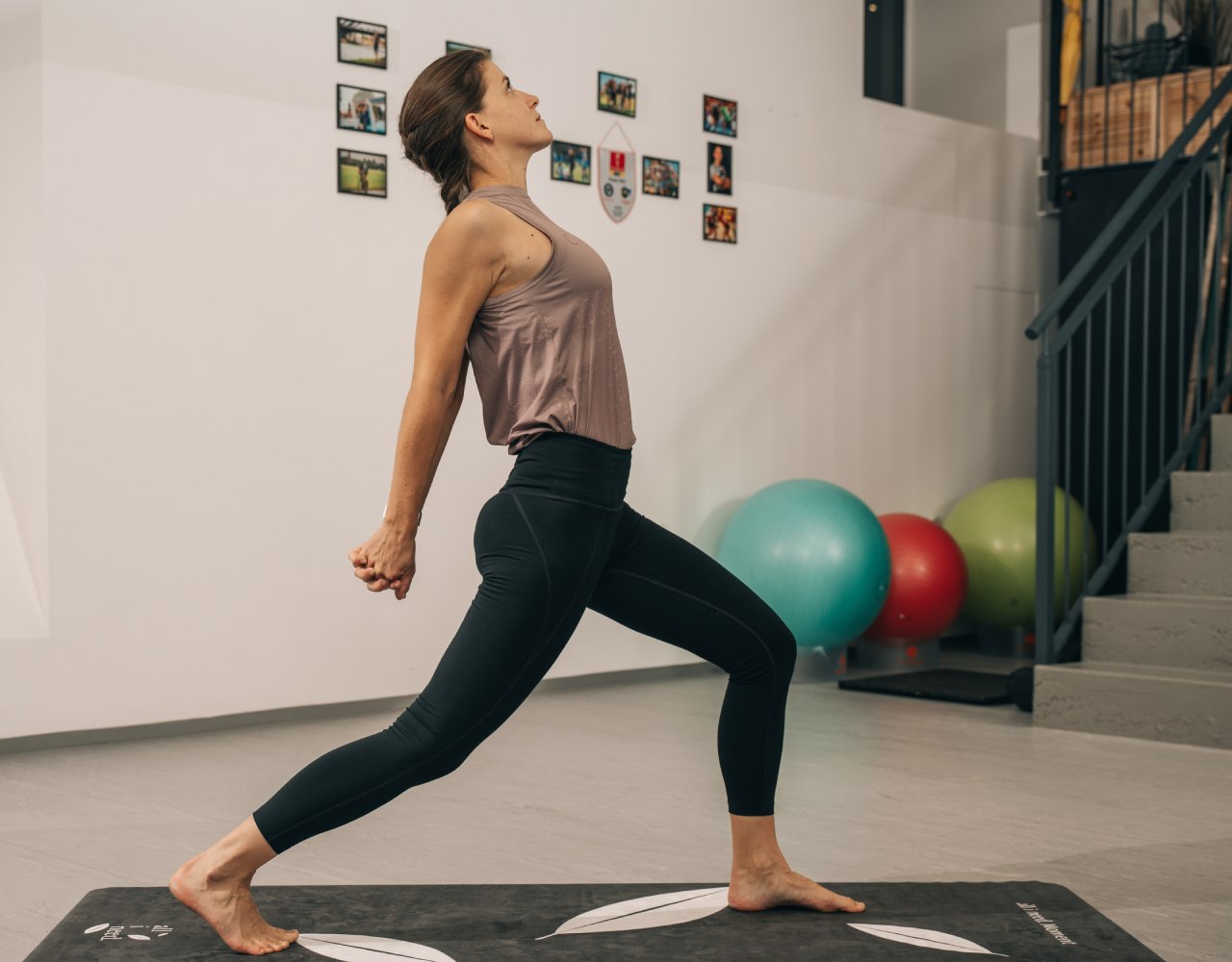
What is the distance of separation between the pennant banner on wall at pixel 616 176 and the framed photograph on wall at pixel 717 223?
373 mm

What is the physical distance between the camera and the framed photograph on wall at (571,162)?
5031mm

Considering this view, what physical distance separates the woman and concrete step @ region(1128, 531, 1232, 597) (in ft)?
9.49

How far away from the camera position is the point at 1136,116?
5.96 meters

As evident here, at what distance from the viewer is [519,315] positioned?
6.56 feet

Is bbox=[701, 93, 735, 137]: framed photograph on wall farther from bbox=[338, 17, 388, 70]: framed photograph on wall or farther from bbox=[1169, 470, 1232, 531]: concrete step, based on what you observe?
bbox=[1169, 470, 1232, 531]: concrete step

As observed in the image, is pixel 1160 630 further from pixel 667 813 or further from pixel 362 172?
pixel 362 172

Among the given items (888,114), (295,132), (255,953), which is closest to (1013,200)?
(888,114)

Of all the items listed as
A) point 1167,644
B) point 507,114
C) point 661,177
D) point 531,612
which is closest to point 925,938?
point 531,612

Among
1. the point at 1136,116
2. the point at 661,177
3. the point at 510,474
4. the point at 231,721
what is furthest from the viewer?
the point at 1136,116

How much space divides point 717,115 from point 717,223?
40 centimetres

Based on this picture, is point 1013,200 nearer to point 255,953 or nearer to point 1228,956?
point 1228,956

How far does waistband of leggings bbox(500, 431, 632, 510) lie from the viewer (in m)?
2.02

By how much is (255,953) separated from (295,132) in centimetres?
291

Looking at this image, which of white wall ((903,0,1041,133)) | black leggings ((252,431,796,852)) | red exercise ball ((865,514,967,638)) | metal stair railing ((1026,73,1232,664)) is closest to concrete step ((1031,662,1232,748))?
metal stair railing ((1026,73,1232,664))
